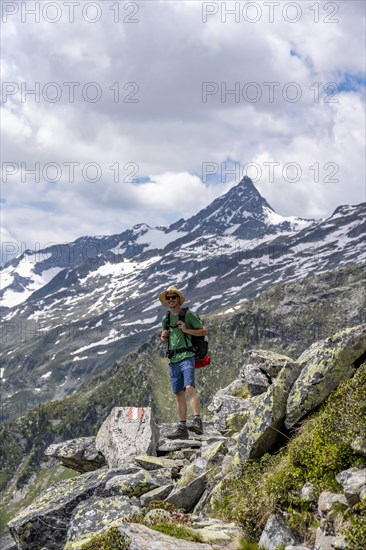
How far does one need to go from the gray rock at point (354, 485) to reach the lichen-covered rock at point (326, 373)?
11.2 ft

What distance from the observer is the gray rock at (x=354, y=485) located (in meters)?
8.10

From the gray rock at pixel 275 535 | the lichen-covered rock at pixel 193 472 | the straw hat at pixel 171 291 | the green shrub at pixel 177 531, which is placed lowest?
the lichen-covered rock at pixel 193 472

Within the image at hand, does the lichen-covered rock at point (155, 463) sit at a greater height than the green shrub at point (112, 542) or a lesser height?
lesser

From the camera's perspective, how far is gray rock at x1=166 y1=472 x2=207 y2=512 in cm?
1260

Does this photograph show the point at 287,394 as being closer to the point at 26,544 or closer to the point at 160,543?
the point at 160,543

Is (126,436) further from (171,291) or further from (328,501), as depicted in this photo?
(328,501)

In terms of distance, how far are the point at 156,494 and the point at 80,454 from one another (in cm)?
741

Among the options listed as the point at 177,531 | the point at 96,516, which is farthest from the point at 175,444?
the point at 177,531

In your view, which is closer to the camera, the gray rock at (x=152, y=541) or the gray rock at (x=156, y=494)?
the gray rock at (x=152, y=541)

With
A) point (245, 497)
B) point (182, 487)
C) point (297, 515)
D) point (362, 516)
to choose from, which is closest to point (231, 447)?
point (182, 487)

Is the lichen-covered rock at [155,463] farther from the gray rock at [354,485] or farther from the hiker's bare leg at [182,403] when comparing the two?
the gray rock at [354,485]

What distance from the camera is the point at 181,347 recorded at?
1891 cm

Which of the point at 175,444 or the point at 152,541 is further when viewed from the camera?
the point at 175,444

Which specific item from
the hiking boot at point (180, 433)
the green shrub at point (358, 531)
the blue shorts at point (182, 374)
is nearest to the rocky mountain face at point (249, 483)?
the green shrub at point (358, 531)
